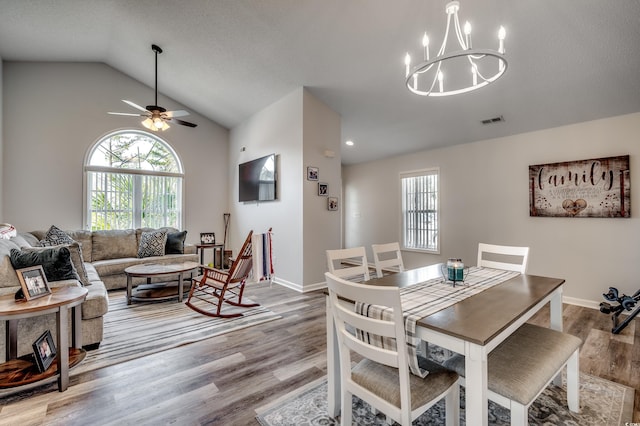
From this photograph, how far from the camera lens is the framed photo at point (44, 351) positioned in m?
1.87

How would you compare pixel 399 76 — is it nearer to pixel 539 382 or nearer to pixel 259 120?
pixel 259 120

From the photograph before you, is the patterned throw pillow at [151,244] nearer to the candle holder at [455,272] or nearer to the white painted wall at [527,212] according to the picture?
the white painted wall at [527,212]

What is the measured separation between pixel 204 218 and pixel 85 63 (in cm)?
341

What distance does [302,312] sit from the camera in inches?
131

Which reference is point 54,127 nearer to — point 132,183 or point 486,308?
point 132,183

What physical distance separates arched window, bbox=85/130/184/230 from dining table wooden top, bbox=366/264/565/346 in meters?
5.29

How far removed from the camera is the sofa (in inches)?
86.5

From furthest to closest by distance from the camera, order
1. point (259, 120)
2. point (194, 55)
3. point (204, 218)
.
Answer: point (204, 218)
point (259, 120)
point (194, 55)

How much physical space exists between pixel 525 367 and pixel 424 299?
21.0 inches

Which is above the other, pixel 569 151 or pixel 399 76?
pixel 399 76

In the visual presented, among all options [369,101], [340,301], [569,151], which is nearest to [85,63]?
[369,101]

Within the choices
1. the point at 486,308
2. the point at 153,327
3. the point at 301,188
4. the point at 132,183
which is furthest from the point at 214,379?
the point at 132,183

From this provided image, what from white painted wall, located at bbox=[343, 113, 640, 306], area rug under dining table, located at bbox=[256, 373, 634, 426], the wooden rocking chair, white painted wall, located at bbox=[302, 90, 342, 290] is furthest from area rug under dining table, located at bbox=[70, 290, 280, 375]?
white painted wall, located at bbox=[343, 113, 640, 306]

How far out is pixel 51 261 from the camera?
2502mm
